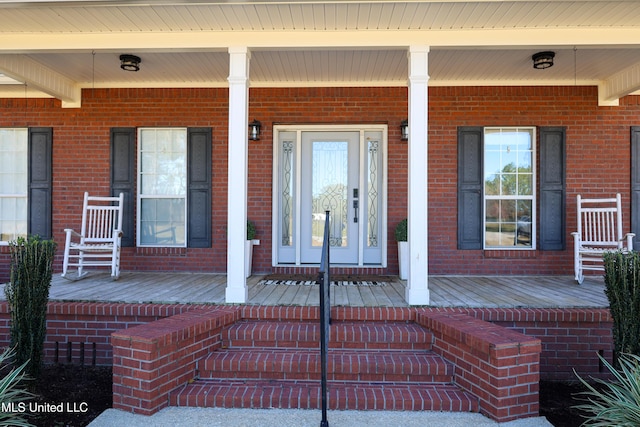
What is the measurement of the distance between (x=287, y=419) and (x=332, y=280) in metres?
2.54

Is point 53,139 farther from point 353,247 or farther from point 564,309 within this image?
point 564,309

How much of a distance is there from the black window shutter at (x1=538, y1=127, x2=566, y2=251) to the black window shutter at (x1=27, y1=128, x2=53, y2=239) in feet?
22.5

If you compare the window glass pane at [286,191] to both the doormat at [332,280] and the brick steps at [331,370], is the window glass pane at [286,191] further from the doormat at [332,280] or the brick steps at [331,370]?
the brick steps at [331,370]

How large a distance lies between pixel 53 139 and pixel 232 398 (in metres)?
5.01

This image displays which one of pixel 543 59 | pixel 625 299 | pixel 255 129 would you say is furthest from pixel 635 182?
pixel 255 129

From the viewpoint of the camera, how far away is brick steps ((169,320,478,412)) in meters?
2.83

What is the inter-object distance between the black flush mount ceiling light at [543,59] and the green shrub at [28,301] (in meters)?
5.25

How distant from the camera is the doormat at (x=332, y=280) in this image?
487cm

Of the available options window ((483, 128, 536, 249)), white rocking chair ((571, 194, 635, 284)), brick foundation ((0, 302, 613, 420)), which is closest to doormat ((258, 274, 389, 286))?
brick foundation ((0, 302, 613, 420))

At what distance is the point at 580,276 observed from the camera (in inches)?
194

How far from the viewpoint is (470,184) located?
5.68 m

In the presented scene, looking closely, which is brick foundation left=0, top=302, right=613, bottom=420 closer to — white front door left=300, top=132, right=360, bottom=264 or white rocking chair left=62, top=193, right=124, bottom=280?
white rocking chair left=62, top=193, right=124, bottom=280

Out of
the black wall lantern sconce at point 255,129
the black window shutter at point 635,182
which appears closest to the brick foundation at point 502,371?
the black wall lantern sconce at point 255,129

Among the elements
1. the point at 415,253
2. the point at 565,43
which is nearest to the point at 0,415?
the point at 415,253
